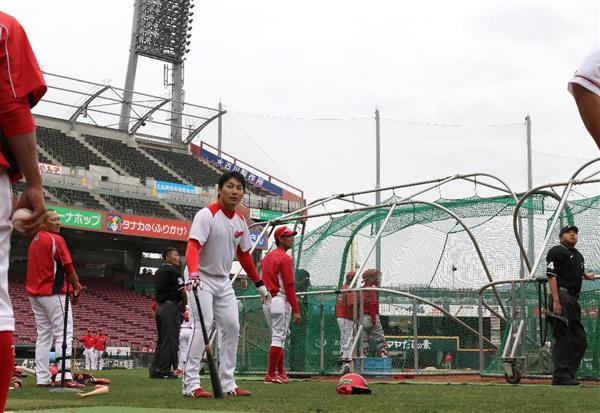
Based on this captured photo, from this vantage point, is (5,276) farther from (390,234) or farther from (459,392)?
(390,234)

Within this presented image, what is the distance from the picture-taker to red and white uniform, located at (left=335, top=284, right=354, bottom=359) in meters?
12.9

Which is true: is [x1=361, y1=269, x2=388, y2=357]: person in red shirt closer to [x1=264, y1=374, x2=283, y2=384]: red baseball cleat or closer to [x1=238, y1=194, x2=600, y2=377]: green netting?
[x1=238, y1=194, x2=600, y2=377]: green netting

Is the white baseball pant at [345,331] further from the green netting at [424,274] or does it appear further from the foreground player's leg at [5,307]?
the foreground player's leg at [5,307]

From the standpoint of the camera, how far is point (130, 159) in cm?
4522

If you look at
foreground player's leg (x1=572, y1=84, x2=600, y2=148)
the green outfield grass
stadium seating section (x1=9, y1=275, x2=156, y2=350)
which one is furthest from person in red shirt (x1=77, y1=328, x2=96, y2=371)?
foreground player's leg (x1=572, y1=84, x2=600, y2=148)

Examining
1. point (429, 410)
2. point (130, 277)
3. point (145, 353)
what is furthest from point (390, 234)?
point (130, 277)

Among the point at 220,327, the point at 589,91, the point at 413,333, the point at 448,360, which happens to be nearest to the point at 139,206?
the point at 448,360

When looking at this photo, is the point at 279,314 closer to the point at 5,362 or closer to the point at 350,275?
the point at 350,275

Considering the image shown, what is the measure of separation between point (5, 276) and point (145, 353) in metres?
28.1

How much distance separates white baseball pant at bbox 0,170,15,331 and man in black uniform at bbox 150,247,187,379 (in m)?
9.32

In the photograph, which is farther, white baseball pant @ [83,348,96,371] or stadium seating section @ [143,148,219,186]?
stadium seating section @ [143,148,219,186]

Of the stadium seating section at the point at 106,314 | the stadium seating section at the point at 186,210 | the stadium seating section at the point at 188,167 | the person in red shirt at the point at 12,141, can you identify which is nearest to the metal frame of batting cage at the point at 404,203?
the person in red shirt at the point at 12,141

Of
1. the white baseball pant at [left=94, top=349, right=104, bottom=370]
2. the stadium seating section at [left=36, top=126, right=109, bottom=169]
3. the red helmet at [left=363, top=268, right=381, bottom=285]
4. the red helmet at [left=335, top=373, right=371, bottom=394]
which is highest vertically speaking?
the stadium seating section at [left=36, top=126, right=109, bottom=169]

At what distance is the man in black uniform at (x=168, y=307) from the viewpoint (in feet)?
40.8
